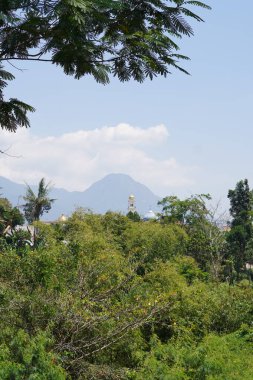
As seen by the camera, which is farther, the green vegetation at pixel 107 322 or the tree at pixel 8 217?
the tree at pixel 8 217

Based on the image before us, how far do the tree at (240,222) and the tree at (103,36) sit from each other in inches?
1475

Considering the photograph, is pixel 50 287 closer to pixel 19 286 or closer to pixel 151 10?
pixel 19 286

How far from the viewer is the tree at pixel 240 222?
146 feet

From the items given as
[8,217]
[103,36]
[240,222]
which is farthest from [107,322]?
[240,222]

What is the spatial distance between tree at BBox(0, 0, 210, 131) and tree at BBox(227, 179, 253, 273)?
37456 mm

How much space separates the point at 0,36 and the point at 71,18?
1037 mm

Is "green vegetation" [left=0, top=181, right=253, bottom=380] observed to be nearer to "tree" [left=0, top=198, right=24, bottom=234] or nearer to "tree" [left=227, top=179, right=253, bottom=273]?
"tree" [left=0, top=198, right=24, bottom=234]

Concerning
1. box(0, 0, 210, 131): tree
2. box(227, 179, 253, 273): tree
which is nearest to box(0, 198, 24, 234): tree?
box(0, 0, 210, 131): tree

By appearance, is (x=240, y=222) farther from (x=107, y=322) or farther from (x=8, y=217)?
(x=107, y=322)

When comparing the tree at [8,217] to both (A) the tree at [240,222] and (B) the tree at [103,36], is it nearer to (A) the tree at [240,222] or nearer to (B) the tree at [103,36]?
(B) the tree at [103,36]

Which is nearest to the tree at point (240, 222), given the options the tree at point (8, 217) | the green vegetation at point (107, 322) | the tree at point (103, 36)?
the tree at point (8, 217)

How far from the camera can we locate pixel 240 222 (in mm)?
46719

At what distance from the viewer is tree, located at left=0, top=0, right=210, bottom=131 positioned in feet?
14.8

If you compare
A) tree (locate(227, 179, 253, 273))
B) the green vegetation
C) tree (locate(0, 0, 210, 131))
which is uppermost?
tree (locate(227, 179, 253, 273))
